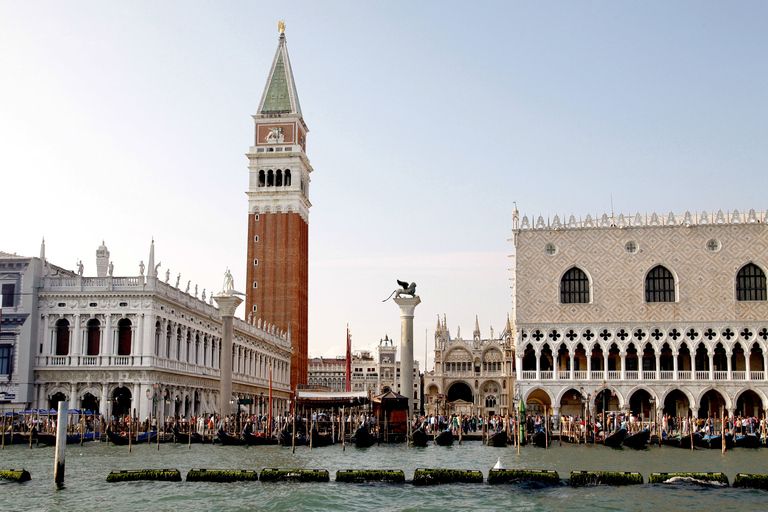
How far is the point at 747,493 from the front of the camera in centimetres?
1925

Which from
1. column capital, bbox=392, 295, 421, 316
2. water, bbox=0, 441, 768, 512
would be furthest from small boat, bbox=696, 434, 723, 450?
column capital, bbox=392, 295, 421, 316

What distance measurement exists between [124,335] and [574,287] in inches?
900

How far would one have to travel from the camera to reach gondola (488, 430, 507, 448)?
34781mm

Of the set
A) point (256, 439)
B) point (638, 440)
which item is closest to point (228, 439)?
point (256, 439)

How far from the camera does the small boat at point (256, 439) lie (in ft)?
109

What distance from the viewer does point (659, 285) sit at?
46281mm

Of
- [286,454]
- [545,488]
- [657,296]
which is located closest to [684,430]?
[657,296]

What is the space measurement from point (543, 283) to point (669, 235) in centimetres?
691

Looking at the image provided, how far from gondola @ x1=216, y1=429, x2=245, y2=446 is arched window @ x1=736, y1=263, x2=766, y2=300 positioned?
26.7 meters

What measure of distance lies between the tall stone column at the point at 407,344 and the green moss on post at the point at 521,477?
1742 centimetres

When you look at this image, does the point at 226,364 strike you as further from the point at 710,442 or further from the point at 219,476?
the point at 710,442

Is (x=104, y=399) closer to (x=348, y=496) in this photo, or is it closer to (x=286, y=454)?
(x=286, y=454)

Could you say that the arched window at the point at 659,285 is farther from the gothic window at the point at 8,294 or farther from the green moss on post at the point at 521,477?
the gothic window at the point at 8,294

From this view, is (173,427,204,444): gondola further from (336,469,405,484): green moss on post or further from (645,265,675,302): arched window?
(645,265,675,302): arched window
